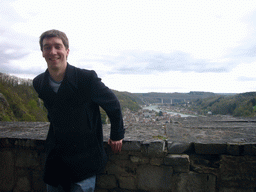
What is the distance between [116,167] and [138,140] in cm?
45

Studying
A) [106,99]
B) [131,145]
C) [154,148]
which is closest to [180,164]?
[154,148]

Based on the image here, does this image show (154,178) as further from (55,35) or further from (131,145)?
(55,35)

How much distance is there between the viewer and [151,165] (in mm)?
2057

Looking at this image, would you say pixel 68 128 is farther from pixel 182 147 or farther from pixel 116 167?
pixel 182 147

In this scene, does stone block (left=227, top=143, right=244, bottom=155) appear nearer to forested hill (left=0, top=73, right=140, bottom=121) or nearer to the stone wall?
the stone wall

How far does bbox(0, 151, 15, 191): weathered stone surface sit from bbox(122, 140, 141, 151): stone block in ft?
5.24

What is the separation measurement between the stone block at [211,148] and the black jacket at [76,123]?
3.28 feet

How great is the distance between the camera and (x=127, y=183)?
211 centimetres

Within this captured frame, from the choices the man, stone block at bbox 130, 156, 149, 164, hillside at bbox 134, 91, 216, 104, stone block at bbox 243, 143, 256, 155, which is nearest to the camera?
the man

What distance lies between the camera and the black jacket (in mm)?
1522

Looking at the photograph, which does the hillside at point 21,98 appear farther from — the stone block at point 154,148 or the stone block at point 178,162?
the stone block at point 178,162

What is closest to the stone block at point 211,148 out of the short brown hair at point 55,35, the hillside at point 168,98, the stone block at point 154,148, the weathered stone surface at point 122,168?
the stone block at point 154,148

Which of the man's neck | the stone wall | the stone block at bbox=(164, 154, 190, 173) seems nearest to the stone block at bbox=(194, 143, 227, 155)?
the stone wall

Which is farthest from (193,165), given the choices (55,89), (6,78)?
(6,78)
